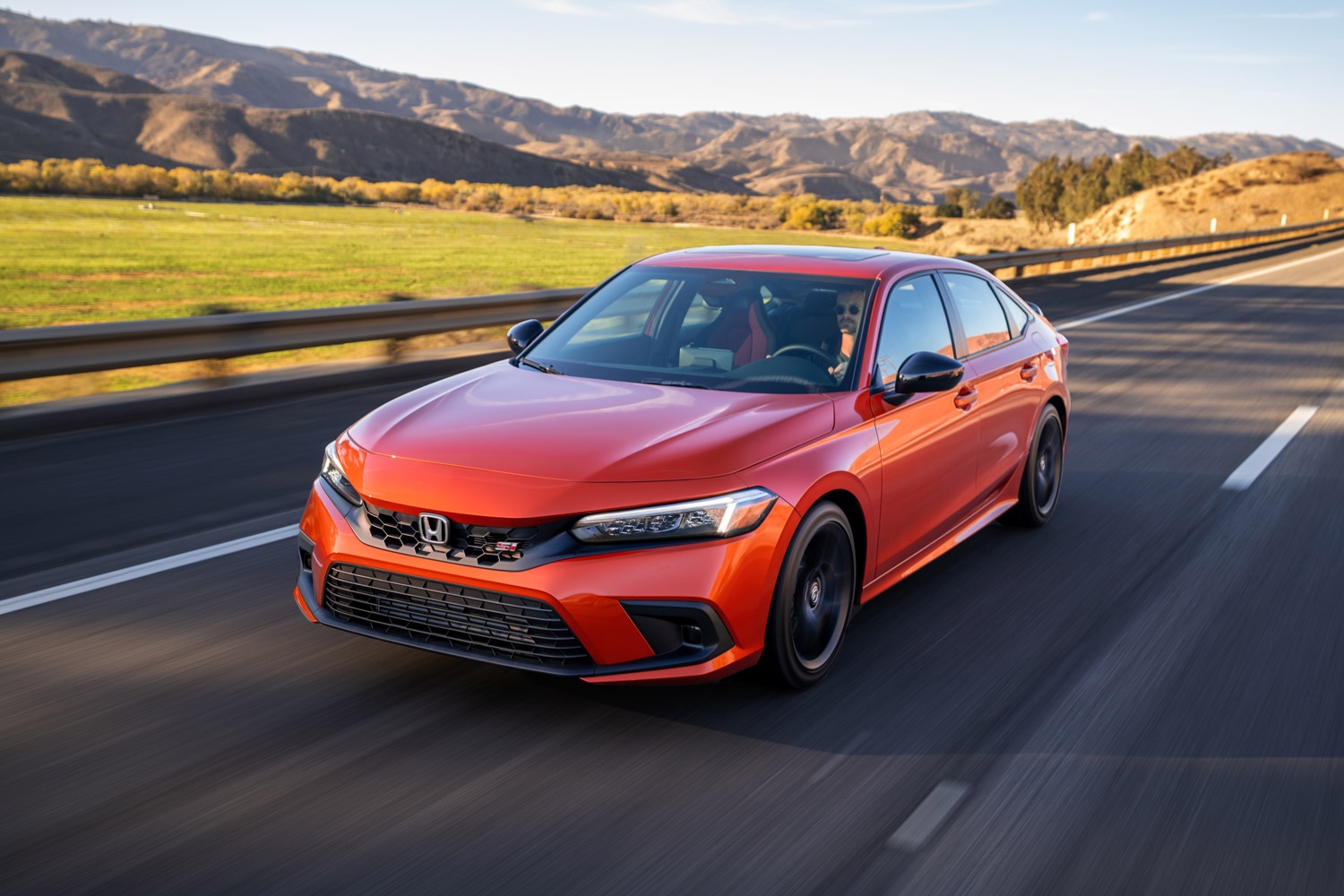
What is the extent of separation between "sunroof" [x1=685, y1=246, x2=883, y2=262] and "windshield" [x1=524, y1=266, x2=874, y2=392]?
324 millimetres

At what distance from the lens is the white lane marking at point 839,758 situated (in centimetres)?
376

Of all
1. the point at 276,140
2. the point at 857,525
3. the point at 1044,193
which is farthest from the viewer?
the point at 276,140

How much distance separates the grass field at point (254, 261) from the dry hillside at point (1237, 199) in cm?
5748

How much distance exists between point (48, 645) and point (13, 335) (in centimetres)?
453

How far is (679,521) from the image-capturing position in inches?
152

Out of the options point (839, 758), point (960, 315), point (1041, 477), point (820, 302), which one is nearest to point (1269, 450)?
point (1041, 477)

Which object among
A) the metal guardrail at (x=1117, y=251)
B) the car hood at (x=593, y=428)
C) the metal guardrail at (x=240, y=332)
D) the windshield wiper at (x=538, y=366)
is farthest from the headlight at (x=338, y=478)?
the metal guardrail at (x=1117, y=251)

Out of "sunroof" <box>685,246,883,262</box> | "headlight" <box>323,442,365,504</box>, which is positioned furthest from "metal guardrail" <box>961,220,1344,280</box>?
"headlight" <box>323,442,365,504</box>

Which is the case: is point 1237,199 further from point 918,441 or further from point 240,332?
point 918,441

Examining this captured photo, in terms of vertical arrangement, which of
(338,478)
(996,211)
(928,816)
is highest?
(996,211)

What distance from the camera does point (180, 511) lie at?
6.46 metres

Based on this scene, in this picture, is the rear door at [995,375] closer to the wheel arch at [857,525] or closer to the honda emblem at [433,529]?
the wheel arch at [857,525]

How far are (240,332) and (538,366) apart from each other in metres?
5.37

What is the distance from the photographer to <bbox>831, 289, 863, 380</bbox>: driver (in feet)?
16.3
